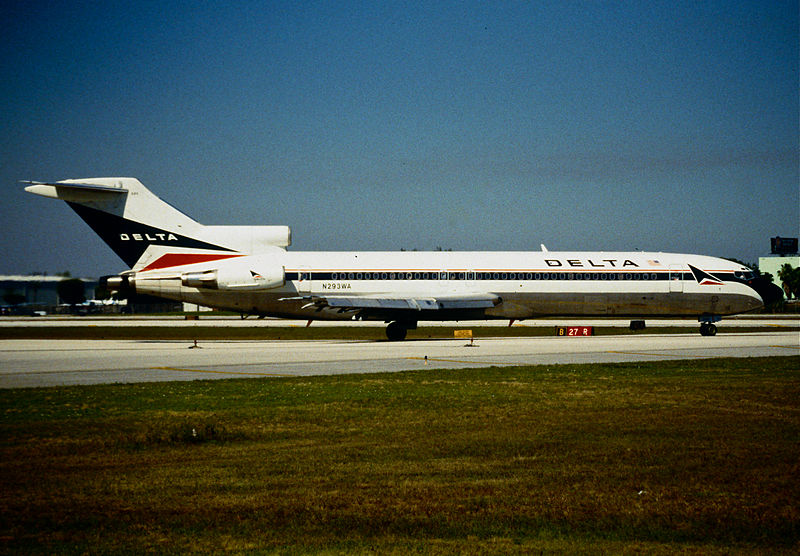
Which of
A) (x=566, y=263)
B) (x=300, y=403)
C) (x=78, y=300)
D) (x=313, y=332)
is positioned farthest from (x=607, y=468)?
(x=78, y=300)

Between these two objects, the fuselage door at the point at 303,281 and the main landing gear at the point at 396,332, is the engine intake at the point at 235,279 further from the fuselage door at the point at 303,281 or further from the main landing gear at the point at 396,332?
the main landing gear at the point at 396,332

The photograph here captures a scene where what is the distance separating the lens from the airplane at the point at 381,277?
3769 centimetres

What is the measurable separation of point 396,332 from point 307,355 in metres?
10.8

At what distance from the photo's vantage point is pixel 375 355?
27.4 meters

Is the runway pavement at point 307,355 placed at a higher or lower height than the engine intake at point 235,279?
lower

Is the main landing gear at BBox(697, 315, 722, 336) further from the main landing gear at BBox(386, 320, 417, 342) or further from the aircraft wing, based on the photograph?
the main landing gear at BBox(386, 320, 417, 342)

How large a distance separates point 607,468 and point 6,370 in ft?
62.6

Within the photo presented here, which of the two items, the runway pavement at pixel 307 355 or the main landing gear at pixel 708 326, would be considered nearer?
the runway pavement at pixel 307 355

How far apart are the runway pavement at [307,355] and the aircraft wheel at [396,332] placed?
2103mm

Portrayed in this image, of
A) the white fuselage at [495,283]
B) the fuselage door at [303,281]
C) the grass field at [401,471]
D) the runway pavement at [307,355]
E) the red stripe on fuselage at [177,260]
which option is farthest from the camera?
the fuselage door at [303,281]

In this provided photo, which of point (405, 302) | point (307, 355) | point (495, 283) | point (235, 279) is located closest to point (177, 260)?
point (235, 279)

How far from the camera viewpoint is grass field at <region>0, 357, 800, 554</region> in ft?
23.9

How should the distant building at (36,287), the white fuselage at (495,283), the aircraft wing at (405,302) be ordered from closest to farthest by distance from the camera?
the aircraft wing at (405,302) → the white fuselage at (495,283) → the distant building at (36,287)

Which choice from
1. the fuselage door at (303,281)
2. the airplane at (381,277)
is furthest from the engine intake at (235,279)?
the fuselage door at (303,281)
